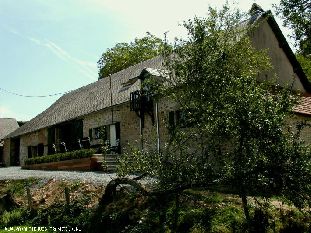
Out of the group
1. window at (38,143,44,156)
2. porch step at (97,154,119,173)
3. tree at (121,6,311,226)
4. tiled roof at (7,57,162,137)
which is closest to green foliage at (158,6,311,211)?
tree at (121,6,311,226)

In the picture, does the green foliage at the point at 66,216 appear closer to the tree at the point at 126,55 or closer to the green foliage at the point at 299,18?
the green foliage at the point at 299,18

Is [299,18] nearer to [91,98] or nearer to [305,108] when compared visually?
[305,108]

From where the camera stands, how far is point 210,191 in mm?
12906

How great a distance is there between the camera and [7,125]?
165 ft

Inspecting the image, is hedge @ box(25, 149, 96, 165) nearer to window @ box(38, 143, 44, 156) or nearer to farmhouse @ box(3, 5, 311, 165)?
farmhouse @ box(3, 5, 311, 165)

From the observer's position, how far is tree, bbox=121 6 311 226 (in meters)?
8.68

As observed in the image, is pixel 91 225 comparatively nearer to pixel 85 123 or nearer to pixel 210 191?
pixel 210 191

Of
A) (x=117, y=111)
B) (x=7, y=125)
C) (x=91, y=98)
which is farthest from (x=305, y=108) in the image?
(x=7, y=125)

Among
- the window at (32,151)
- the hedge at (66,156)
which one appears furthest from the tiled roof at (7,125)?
the hedge at (66,156)

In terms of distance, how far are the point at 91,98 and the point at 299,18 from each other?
1834 centimetres

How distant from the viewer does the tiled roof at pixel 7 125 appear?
4866 centimetres

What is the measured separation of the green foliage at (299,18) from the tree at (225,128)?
578cm

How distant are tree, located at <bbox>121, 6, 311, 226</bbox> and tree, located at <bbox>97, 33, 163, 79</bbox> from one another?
1366 inches

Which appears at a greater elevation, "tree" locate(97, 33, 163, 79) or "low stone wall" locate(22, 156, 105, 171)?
"tree" locate(97, 33, 163, 79)
